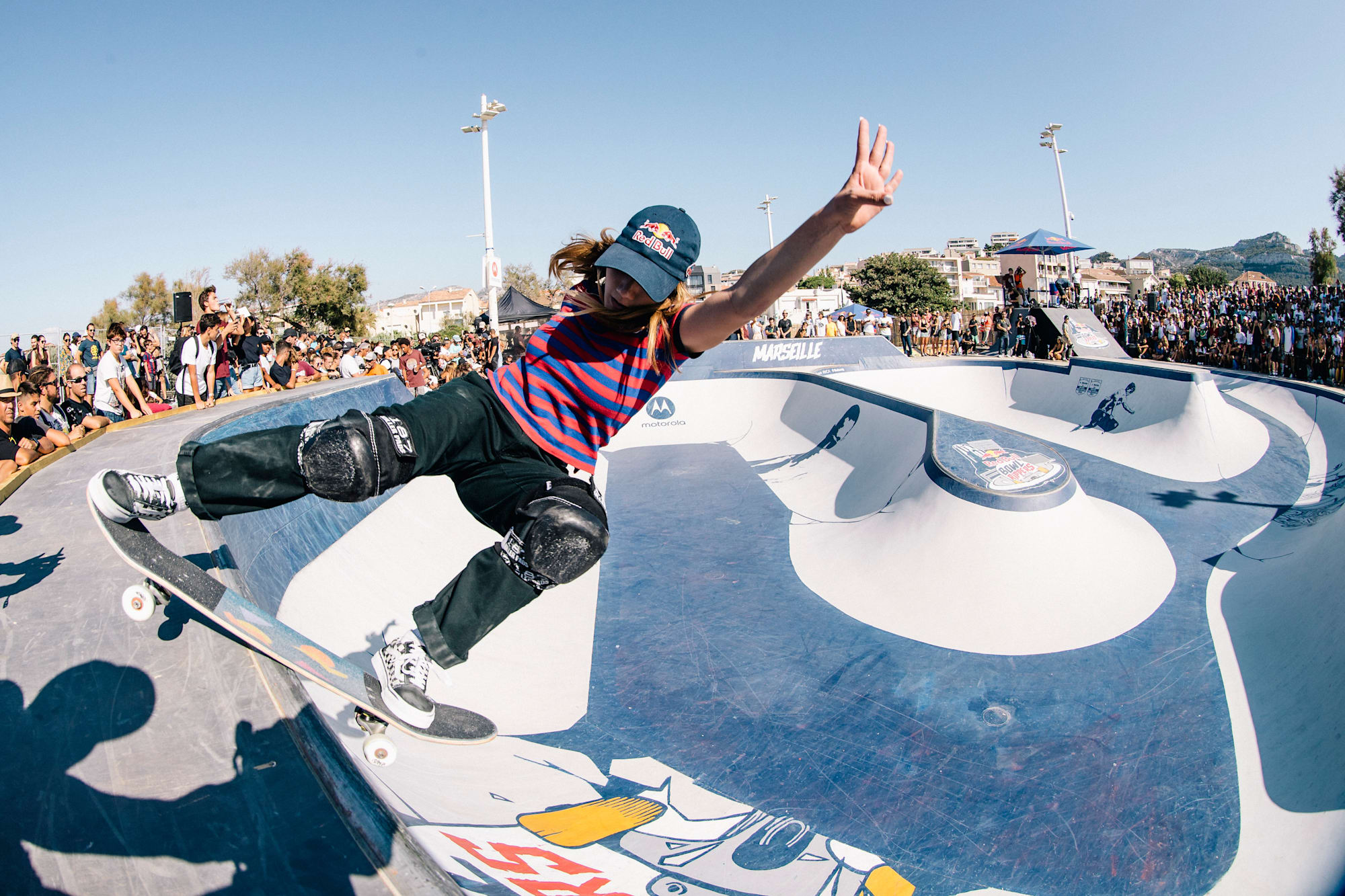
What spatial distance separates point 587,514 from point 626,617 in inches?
174

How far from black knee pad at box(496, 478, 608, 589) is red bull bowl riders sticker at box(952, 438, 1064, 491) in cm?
543

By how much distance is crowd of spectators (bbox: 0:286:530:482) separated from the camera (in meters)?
6.18

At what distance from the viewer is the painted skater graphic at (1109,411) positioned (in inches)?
476

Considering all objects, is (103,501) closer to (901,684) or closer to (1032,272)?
(901,684)

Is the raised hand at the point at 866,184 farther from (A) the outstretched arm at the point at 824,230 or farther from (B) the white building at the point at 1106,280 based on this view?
(B) the white building at the point at 1106,280

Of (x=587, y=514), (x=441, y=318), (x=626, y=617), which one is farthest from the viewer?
(x=441, y=318)

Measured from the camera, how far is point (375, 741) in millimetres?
2373

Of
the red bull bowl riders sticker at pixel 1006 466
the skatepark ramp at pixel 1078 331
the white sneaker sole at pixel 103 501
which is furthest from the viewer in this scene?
the skatepark ramp at pixel 1078 331

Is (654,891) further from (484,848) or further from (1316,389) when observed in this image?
(1316,389)

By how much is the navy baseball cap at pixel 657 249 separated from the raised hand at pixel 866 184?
1.91ft

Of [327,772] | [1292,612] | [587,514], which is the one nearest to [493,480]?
[587,514]

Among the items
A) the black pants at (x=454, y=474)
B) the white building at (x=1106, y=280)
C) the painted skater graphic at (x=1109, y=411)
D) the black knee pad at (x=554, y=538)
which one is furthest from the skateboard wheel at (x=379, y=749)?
the white building at (x=1106, y=280)

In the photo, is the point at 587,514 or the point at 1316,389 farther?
the point at 1316,389

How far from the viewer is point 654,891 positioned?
9.48 ft
